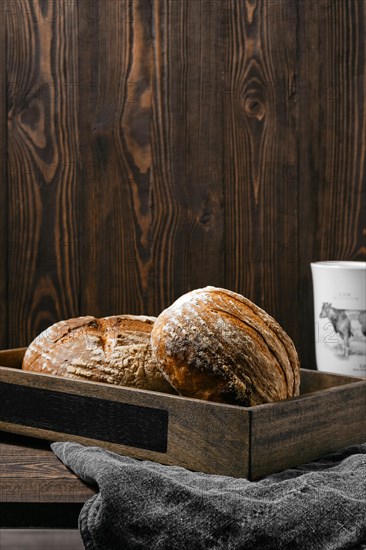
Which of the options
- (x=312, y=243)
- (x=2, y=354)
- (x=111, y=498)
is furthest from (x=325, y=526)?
(x=312, y=243)

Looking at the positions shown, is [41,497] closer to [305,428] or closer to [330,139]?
[305,428]

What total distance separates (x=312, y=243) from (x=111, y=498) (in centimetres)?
98

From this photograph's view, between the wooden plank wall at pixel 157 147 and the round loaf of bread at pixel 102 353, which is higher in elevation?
the wooden plank wall at pixel 157 147

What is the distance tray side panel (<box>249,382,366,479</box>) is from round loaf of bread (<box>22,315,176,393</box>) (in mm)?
189

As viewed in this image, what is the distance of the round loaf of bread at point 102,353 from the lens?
1.16 meters

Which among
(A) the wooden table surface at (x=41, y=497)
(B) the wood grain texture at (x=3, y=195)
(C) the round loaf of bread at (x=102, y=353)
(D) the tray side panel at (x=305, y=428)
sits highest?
(B) the wood grain texture at (x=3, y=195)

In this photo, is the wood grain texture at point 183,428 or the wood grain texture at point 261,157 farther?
the wood grain texture at point 261,157

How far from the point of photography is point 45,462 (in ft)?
3.68

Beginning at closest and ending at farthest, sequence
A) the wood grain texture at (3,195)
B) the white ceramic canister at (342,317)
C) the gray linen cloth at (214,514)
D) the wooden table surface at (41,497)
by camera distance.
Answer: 1. the gray linen cloth at (214,514)
2. the wooden table surface at (41,497)
3. the white ceramic canister at (342,317)
4. the wood grain texture at (3,195)

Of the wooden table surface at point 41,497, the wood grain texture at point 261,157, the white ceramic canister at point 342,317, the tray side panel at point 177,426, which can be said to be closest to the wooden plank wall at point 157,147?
the wood grain texture at point 261,157

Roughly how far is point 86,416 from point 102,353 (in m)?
0.09

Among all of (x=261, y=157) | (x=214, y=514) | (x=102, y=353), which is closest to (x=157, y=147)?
(x=261, y=157)

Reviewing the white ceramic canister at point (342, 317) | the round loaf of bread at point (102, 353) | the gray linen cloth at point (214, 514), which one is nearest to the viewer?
Answer: the gray linen cloth at point (214, 514)

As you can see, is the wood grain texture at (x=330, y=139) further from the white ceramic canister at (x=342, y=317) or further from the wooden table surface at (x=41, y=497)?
the wooden table surface at (x=41, y=497)
